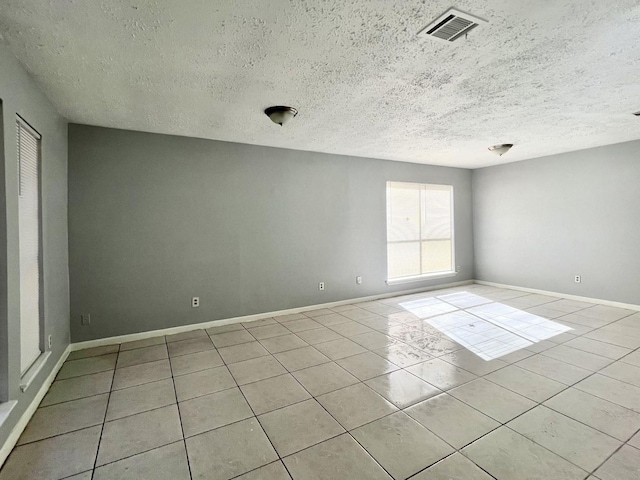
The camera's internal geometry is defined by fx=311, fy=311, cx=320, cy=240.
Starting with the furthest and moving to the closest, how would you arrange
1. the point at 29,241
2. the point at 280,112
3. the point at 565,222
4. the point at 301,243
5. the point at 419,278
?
the point at 419,278
the point at 565,222
the point at 301,243
the point at 280,112
the point at 29,241

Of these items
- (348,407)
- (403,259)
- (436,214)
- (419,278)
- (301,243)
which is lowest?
(348,407)

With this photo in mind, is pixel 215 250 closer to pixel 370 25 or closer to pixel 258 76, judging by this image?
pixel 258 76

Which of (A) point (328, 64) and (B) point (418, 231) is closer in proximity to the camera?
(A) point (328, 64)

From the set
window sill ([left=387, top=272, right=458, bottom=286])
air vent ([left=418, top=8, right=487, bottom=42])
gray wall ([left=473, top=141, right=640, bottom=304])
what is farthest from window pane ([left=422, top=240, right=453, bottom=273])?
air vent ([left=418, top=8, right=487, bottom=42])

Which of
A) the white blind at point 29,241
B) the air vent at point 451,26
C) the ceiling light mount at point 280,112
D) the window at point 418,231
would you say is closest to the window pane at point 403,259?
the window at point 418,231

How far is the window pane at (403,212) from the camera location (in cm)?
571

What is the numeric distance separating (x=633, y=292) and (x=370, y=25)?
5.53m

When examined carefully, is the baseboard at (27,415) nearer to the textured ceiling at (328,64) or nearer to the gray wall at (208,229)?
the gray wall at (208,229)

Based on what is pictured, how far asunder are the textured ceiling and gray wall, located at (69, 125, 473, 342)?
43 centimetres

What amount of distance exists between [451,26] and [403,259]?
14.7 feet

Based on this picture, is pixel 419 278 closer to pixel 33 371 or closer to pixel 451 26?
pixel 451 26

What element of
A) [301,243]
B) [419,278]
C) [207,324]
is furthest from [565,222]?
[207,324]

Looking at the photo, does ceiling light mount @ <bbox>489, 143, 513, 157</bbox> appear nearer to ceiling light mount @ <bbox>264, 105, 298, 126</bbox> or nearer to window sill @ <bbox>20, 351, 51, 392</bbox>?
ceiling light mount @ <bbox>264, 105, 298, 126</bbox>

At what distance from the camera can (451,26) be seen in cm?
182
